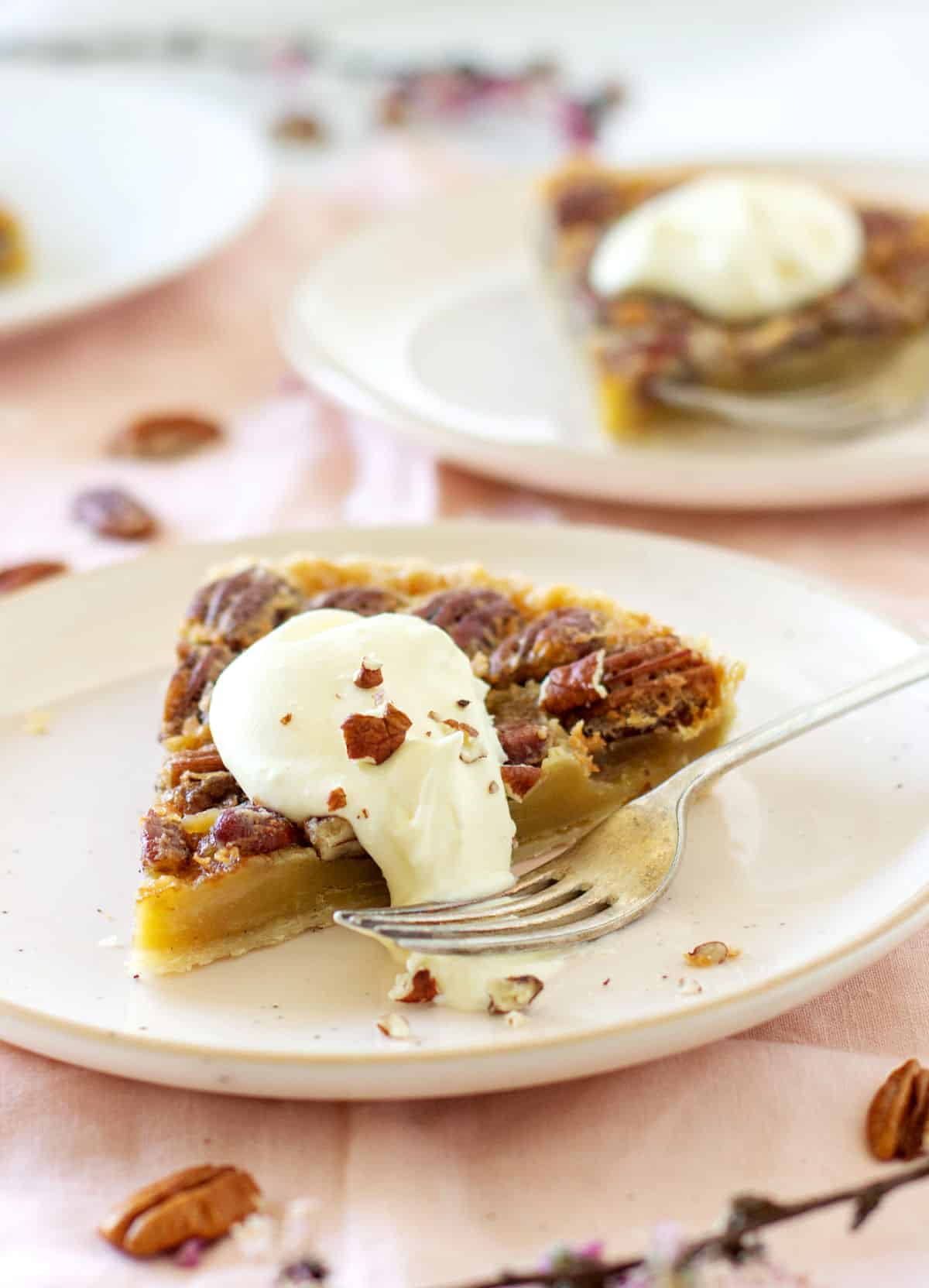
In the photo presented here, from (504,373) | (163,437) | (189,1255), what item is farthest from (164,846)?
(504,373)

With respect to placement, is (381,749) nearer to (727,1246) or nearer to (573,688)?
(573,688)

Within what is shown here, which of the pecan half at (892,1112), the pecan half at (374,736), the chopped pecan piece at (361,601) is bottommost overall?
the pecan half at (892,1112)

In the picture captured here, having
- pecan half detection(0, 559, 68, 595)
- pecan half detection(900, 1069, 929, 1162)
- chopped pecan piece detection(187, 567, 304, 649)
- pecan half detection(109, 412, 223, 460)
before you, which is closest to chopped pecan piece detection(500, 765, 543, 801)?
chopped pecan piece detection(187, 567, 304, 649)

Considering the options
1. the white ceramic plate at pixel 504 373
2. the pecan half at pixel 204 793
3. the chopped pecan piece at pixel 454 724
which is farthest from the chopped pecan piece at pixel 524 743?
the white ceramic plate at pixel 504 373

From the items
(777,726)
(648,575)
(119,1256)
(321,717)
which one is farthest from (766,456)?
(119,1256)

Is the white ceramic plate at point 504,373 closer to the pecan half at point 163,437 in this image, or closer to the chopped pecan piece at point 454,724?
the pecan half at point 163,437

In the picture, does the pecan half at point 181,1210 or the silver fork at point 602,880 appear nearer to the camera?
the pecan half at point 181,1210

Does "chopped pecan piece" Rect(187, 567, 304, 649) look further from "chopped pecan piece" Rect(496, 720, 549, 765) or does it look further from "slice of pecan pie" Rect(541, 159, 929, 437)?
"slice of pecan pie" Rect(541, 159, 929, 437)
